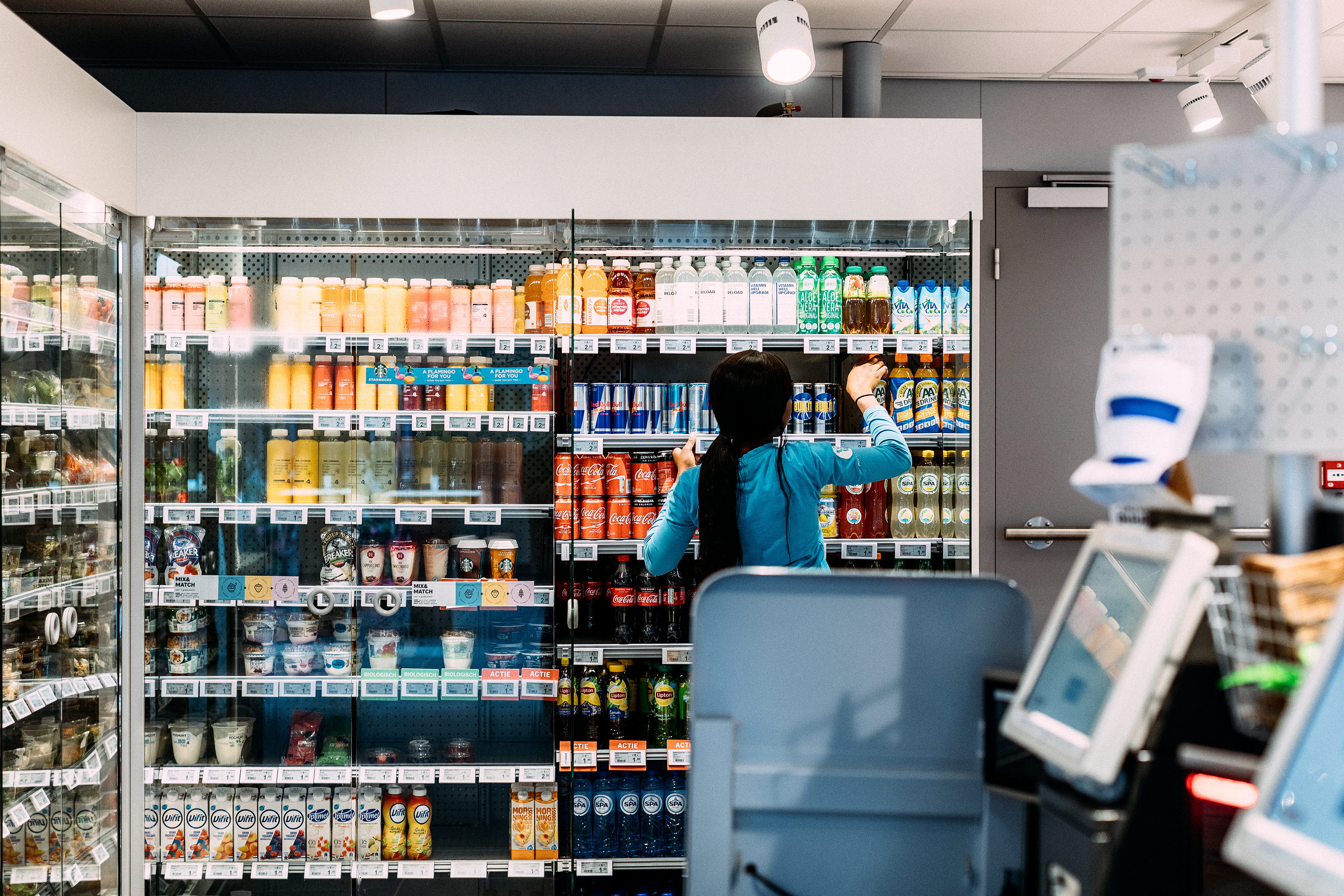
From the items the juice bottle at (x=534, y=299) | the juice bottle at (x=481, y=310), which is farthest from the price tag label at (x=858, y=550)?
the juice bottle at (x=481, y=310)

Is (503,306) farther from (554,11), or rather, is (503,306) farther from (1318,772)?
(1318,772)

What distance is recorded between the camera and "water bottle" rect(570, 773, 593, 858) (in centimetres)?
331

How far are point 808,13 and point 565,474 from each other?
6.30 feet

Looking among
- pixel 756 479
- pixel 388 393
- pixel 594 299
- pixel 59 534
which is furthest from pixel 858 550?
pixel 59 534

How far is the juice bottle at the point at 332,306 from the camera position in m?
3.38

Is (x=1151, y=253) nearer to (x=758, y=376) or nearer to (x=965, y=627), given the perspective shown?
(x=965, y=627)

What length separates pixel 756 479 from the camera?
2.52 meters

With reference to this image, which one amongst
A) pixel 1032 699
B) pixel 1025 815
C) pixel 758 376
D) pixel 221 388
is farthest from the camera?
pixel 221 388

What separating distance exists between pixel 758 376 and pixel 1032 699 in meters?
1.35

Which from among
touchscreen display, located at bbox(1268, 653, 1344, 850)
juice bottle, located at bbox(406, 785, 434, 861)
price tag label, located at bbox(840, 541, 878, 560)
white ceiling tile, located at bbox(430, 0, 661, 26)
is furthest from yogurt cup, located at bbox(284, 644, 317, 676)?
touchscreen display, located at bbox(1268, 653, 1344, 850)

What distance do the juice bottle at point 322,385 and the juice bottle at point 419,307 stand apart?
1.10 ft

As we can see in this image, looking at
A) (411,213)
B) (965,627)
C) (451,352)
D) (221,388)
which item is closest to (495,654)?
(451,352)

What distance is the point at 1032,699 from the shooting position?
1.26 metres

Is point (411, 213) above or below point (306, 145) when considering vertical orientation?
below
